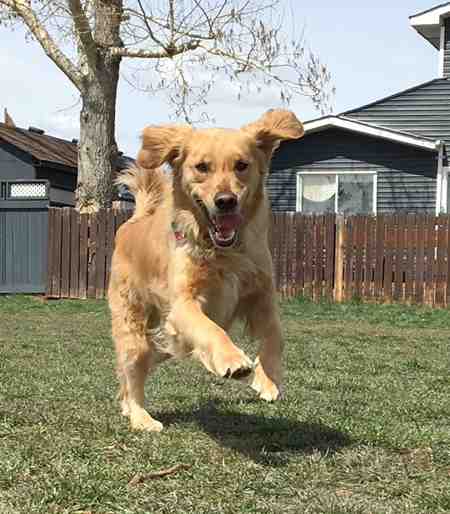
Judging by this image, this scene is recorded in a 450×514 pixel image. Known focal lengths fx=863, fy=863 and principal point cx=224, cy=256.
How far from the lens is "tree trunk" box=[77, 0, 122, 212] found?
17.8 m

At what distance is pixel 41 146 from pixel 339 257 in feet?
47.0

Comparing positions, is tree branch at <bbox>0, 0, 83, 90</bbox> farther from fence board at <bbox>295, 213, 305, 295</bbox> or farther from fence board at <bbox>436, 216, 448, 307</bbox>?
fence board at <bbox>436, 216, 448, 307</bbox>

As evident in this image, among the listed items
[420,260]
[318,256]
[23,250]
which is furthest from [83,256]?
[420,260]

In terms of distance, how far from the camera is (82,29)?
17172 mm

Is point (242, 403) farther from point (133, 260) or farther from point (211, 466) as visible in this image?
point (211, 466)

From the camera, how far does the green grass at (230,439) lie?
3576mm

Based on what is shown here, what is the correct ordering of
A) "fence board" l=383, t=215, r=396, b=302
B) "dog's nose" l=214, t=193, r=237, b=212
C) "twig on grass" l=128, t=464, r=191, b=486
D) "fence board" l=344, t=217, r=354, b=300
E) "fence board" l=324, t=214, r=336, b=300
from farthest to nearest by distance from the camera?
1. "fence board" l=324, t=214, r=336, b=300
2. "fence board" l=344, t=217, r=354, b=300
3. "fence board" l=383, t=215, r=396, b=302
4. "dog's nose" l=214, t=193, r=237, b=212
5. "twig on grass" l=128, t=464, r=191, b=486

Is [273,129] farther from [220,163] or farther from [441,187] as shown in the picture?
[441,187]

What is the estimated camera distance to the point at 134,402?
5.38m

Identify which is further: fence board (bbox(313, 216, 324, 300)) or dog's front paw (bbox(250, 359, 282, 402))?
fence board (bbox(313, 216, 324, 300))

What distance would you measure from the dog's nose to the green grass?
1.25 m

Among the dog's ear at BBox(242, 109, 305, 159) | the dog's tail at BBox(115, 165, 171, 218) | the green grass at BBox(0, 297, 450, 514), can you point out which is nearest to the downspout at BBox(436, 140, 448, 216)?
the green grass at BBox(0, 297, 450, 514)

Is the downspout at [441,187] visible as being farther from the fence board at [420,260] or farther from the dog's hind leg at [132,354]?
the dog's hind leg at [132,354]

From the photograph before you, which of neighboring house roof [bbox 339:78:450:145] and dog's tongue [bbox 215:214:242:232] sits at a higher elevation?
neighboring house roof [bbox 339:78:450:145]
